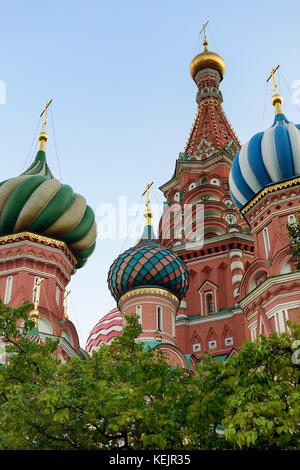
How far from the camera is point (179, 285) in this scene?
19375mm

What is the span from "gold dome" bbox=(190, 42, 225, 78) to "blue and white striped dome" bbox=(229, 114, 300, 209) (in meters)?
13.0

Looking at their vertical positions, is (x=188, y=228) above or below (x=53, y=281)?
above

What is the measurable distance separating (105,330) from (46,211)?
10733 millimetres

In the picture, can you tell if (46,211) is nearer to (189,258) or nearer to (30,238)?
(30,238)

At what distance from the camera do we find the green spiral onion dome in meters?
18.5

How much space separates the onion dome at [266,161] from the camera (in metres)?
17.0

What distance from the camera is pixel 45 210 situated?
18547mm

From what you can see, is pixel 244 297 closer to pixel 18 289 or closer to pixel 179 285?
pixel 179 285

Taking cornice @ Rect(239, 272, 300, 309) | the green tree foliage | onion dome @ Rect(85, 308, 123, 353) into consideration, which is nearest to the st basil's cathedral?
cornice @ Rect(239, 272, 300, 309)

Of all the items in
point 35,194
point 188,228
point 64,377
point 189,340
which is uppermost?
point 188,228

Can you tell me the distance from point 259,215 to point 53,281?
19.7 ft

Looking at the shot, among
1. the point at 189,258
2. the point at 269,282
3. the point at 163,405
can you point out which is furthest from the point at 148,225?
the point at 163,405

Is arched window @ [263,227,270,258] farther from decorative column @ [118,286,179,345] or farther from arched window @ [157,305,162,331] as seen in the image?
arched window @ [157,305,162,331]
